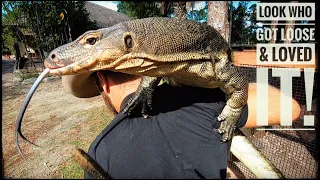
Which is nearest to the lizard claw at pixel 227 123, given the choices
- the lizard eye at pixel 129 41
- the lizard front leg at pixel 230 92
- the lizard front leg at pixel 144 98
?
the lizard front leg at pixel 230 92

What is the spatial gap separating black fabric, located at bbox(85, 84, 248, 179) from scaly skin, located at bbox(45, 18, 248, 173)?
0.47ft

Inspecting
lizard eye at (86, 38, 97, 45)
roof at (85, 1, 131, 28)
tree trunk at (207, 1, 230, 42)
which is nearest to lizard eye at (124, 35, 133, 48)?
lizard eye at (86, 38, 97, 45)

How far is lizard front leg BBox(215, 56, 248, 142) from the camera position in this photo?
1.20 m

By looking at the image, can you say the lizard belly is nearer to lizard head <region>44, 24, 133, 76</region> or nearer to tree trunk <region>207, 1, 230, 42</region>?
lizard head <region>44, 24, 133, 76</region>

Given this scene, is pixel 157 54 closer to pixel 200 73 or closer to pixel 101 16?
pixel 200 73

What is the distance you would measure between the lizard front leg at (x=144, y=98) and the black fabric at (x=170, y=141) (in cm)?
4

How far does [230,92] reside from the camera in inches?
52.1

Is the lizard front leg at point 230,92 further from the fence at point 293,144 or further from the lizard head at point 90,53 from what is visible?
the fence at point 293,144

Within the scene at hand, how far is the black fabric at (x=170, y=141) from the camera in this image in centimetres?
112

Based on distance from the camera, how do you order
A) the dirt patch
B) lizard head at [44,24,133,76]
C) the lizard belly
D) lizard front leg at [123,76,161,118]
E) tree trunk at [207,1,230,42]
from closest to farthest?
lizard head at [44,24,133,76] < the lizard belly < lizard front leg at [123,76,161,118] < the dirt patch < tree trunk at [207,1,230,42]

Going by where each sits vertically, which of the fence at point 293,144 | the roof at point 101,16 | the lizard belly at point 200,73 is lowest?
the fence at point 293,144

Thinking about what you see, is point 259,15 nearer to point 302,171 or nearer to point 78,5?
point 302,171

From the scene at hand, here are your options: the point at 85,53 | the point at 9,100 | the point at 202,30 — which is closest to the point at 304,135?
the point at 202,30

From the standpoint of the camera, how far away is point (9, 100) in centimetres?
605
